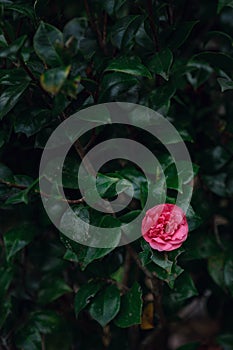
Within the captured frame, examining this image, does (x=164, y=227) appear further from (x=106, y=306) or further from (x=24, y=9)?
(x=24, y=9)

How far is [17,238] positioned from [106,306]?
25 centimetres

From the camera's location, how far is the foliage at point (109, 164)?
108 centimetres

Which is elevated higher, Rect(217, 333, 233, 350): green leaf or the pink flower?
the pink flower

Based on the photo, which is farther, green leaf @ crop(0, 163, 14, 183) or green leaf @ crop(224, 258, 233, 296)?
green leaf @ crop(224, 258, 233, 296)

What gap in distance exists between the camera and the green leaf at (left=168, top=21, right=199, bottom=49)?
4.04 feet

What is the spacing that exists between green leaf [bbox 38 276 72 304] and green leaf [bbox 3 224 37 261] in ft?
0.61

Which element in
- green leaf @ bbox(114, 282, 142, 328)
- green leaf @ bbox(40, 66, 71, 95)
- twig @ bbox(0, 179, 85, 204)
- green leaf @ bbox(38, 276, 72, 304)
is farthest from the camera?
green leaf @ bbox(38, 276, 72, 304)

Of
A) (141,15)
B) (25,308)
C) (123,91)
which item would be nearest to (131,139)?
(123,91)

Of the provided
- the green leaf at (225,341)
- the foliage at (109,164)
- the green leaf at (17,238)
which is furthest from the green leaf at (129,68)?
the green leaf at (225,341)

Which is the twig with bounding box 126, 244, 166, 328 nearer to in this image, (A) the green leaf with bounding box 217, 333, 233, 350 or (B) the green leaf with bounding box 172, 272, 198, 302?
(B) the green leaf with bounding box 172, 272, 198, 302

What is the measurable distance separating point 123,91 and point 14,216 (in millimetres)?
465

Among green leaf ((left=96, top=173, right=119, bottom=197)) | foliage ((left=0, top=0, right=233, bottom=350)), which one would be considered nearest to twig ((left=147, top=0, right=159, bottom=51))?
foliage ((left=0, top=0, right=233, bottom=350))

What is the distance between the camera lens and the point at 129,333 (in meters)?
1.58

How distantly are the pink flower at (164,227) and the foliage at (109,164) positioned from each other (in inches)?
1.3
